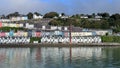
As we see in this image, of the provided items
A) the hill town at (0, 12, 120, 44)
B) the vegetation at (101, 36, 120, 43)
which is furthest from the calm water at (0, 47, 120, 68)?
the vegetation at (101, 36, 120, 43)

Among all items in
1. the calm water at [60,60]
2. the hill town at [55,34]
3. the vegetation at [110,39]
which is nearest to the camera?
the calm water at [60,60]

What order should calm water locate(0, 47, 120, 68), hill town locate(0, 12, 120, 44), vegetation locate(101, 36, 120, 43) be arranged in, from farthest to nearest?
vegetation locate(101, 36, 120, 43) < hill town locate(0, 12, 120, 44) < calm water locate(0, 47, 120, 68)

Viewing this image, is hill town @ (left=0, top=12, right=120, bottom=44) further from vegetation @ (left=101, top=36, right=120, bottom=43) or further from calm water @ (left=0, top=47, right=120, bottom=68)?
calm water @ (left=0, top=47, right=120, bottom=68)

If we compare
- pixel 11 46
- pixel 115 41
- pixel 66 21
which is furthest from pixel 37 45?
pixel 66 21

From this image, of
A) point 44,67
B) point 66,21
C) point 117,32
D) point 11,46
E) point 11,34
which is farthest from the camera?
point 66,21

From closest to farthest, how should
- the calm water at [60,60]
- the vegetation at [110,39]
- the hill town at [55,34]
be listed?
the calm water at [60,60] < the hill town at [55,34] < the vegetation at [110,39]

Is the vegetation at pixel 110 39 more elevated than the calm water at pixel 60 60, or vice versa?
the vegetation at pixel 110 39

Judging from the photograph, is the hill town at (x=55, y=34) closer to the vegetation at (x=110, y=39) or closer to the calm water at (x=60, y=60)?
the vegetation at (x=110, y=39)

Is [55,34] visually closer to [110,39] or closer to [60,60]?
[110,39]

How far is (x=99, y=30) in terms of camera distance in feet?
260

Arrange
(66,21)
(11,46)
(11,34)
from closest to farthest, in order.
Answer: (11,46) → (11,34) → (66,21)

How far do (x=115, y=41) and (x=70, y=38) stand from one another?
809 centimetres

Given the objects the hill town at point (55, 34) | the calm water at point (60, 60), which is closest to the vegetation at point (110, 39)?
the hill town at point (55, 34)

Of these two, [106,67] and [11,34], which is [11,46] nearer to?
[11,34]
